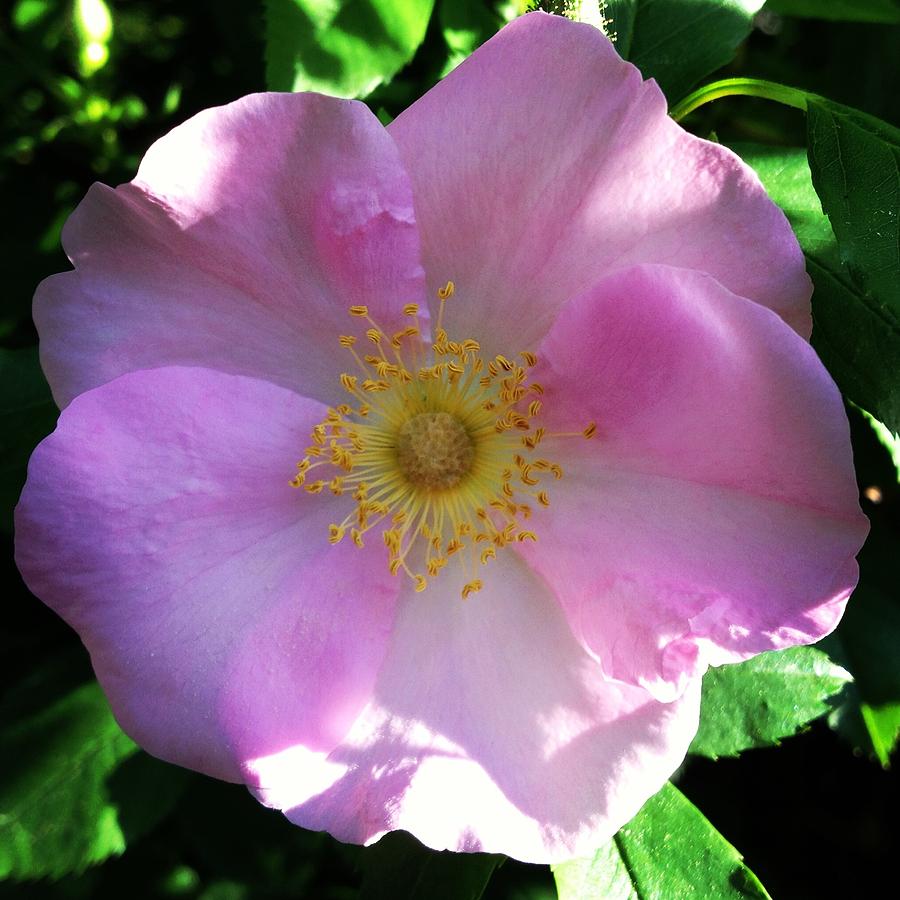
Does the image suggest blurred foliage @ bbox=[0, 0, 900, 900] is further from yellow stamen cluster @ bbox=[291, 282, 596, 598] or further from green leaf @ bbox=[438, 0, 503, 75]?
yellow stamen cluster @ bbox=[291, 282, 596, 598]

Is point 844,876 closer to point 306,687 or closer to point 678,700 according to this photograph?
point 678,700

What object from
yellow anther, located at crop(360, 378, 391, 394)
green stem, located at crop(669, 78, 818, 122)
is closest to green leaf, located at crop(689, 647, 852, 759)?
yellow anther, located at crop(360, 378, 391, 394)

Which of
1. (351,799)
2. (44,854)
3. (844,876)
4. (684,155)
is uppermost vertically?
(684,155)

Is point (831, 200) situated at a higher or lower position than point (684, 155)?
lower

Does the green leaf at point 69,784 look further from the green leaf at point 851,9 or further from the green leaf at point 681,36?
the green leaf at point 851,9

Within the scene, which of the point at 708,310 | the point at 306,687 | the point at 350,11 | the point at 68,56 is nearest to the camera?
the point at 708,310

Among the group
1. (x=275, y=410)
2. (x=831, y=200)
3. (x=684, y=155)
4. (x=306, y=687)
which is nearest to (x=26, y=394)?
(x=275, y=410)
